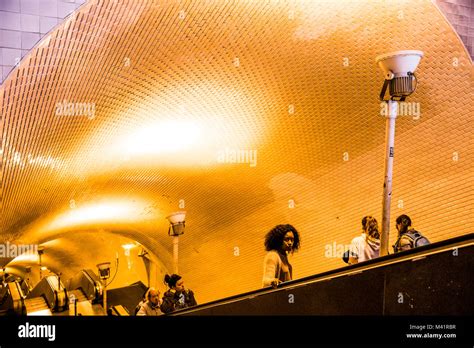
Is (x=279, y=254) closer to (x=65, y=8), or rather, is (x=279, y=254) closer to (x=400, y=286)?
(x=400, y=286)

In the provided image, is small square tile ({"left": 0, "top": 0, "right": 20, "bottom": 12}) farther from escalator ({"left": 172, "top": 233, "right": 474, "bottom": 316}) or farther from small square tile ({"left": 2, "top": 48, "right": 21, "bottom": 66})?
escalator ({"left": 172, "top": 233, "right": 474, "bottom": 316})

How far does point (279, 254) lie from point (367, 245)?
1.07m

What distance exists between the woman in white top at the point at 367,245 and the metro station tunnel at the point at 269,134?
0.06 feet

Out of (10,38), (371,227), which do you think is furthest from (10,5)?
(371,227)

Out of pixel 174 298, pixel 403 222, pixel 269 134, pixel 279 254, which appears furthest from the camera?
pixel 269 134

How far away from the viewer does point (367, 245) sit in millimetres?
4711

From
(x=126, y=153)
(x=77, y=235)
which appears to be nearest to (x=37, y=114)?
(x=126, y=153)

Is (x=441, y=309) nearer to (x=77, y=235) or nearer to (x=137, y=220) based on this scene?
(x=137, y=220)

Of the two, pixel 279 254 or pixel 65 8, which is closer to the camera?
pixel 65 8

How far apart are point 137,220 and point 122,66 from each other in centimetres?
663

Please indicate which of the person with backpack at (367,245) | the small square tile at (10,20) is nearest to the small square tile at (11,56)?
the small square tile at (10,20)

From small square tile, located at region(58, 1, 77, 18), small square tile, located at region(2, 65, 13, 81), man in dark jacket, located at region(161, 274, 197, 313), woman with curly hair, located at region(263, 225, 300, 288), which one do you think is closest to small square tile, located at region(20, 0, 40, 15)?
small square tile, located at region(58, 1, 77, 18)

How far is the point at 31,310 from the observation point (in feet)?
43.8

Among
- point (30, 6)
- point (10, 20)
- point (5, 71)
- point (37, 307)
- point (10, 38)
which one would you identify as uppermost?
point (30, 6)
